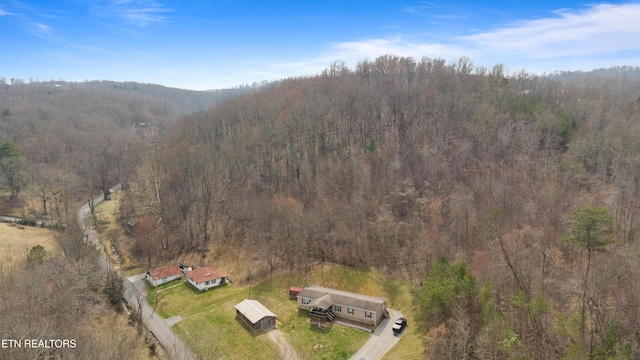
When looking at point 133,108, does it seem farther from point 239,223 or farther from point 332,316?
point 332,316

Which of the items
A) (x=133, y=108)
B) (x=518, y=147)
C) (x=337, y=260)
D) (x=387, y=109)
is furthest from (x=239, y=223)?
(x=133, y=108)

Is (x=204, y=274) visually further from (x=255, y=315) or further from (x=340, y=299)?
(x=340, y=299)

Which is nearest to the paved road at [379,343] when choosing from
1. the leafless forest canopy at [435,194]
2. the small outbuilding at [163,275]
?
the leafless forest canopy at [435,194]

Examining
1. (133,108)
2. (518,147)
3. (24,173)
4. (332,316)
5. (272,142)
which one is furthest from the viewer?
(133,108)

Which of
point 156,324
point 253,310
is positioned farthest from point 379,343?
point 156,324

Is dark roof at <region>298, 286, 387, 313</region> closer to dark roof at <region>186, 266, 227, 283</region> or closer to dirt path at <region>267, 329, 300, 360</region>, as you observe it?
dirt path at <region>267, 329, 300, 360</region>

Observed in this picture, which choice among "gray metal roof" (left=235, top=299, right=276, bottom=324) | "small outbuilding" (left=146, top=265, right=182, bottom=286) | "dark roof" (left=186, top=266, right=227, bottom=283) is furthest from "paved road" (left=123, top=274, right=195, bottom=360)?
"gray metal roof" (left=235, top=299, right=276, bottom=324)

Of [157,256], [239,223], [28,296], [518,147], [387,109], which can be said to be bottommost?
[157,256]
